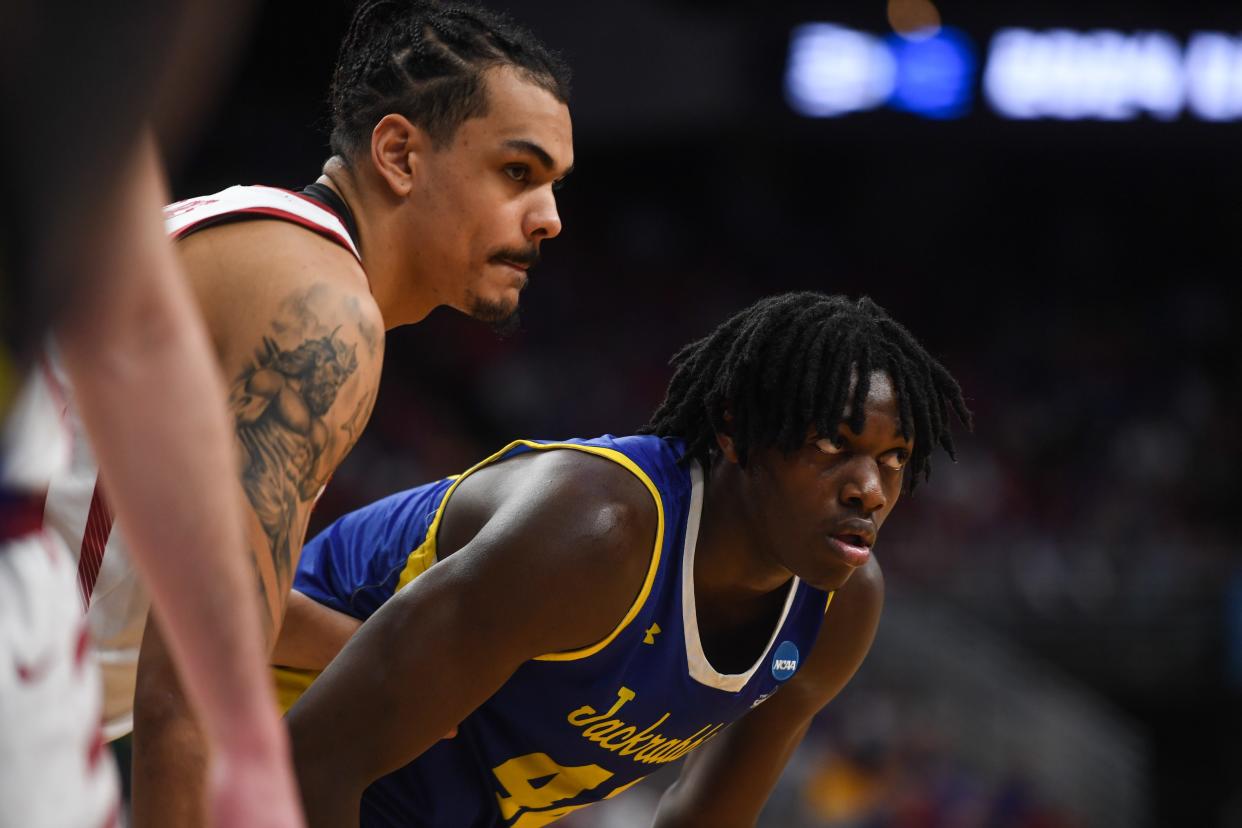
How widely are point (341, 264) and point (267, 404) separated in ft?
0.82

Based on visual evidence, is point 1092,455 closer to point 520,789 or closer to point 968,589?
point 968,589

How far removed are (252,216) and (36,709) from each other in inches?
41.2

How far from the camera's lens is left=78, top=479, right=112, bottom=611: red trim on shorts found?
91.5 inches

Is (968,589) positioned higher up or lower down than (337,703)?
lower down

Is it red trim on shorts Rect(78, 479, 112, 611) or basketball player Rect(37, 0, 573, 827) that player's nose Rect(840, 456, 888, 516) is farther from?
red trim on shorts Rect(78, 479, 112, 611)

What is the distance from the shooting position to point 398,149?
8.58ft

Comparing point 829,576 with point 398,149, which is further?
point 829,576

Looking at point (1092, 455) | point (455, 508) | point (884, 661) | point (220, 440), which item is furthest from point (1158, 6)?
point (220, 440)

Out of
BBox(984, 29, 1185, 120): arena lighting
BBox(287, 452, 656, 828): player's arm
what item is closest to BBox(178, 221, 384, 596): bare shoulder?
BBox(287, 452, 656, 828): player's arm

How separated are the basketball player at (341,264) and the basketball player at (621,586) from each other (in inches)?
15.0

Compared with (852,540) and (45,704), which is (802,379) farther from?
(45,704)

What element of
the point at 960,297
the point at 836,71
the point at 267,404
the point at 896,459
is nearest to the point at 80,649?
the point at 267,404

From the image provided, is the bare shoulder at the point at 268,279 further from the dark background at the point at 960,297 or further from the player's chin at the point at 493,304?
the dark background at the point at 960,297

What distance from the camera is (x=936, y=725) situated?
32.3 ft
